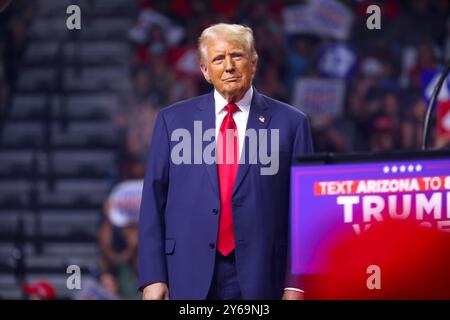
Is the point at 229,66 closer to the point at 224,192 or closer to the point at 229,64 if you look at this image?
the point at 229,64

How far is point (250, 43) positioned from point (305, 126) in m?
0.30

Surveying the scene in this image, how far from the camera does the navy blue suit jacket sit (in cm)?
350

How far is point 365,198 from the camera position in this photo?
3205 millimetres

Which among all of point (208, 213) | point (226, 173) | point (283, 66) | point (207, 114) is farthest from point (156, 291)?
point (283, 66)

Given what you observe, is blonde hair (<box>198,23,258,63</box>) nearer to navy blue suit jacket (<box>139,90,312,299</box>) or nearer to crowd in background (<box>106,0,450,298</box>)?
navy blue suit jacket (<box>139,90,312,299</box>)

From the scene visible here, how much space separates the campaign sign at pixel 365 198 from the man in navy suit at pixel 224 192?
0.28 m

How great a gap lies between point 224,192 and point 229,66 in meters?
0.35

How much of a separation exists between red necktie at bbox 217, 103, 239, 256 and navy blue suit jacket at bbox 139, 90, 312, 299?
3 centimetres

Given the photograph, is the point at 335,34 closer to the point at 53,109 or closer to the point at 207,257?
the point at 53,109

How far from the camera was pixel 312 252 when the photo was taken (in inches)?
127

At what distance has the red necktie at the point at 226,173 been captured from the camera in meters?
3.52

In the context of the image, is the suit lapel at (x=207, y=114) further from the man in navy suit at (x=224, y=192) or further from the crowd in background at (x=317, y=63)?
the crowd in background at (x=317, y=63)

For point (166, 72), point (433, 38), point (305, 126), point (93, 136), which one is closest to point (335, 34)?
point (433, 38)

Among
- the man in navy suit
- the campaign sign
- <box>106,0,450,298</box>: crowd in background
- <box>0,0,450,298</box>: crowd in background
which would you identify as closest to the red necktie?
the man in navy suit
